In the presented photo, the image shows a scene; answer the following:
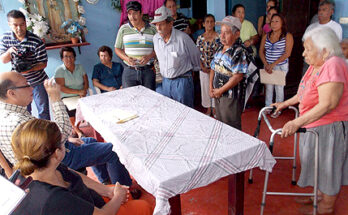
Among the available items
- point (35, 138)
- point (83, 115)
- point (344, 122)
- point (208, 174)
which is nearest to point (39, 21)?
point (83, 115)

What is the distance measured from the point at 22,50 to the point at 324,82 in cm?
326

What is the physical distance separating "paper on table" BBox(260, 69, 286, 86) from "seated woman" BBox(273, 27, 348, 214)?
194cm

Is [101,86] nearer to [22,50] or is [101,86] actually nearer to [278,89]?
[22,50]

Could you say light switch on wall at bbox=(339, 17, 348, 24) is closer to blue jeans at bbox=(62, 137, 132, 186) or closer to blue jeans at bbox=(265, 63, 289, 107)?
blue jeans at bbox=(265, 63, 289, 107)

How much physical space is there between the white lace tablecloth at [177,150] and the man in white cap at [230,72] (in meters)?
0.59

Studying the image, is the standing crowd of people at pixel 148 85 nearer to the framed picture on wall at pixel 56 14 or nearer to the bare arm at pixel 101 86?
the bare arm at pixel 101 86

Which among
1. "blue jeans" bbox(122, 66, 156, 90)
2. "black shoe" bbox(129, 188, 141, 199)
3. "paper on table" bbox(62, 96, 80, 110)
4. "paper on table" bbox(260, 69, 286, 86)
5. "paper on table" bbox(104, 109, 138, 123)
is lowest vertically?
"black shoe" bbox(129, 188, 141, 199)

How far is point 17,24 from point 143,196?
2.50 m

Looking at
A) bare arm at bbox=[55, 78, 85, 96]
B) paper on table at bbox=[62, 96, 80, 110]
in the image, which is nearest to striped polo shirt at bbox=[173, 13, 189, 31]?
bare arm at bbox=[55, 78, 85, 96]

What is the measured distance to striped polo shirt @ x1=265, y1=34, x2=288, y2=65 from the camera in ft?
13.0

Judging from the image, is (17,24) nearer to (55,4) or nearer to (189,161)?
(55,4)

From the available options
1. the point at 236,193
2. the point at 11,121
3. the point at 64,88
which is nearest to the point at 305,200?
the point at 236,193

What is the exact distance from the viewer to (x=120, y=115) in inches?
93.0

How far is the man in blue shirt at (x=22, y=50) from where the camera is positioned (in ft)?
10.7
